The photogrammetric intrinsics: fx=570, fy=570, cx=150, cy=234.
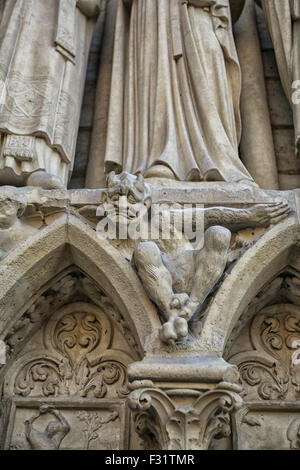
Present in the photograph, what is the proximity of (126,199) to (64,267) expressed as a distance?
510mm

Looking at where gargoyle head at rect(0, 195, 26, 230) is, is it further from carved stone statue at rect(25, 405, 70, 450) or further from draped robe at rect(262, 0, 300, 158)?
draped robe at rect(262, 0, 300, 158)

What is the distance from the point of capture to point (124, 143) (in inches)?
131

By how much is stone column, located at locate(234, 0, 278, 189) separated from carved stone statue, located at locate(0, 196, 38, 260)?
1432 millimetres

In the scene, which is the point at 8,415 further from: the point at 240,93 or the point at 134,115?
the point at 240,93

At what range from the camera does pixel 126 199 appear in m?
2.61

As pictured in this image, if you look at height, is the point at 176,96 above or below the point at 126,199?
above

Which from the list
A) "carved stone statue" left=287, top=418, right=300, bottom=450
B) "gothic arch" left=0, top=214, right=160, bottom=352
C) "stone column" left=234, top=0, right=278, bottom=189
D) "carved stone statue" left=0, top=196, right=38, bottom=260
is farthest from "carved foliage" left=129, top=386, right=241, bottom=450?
"stone column" left=234, top=0, right=278, bottom=189

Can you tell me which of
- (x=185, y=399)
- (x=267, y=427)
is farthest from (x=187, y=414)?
(x=267, y=427)

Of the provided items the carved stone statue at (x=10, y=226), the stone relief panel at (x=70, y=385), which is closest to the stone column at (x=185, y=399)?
the stone relief panel at (x=70, y=385)

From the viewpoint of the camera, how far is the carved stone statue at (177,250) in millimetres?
2338

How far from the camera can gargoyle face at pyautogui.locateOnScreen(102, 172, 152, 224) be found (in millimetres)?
2600

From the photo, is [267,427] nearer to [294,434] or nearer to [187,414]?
[294,434]

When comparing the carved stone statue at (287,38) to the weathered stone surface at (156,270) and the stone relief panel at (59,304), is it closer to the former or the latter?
the weathered stone surface at (156,270)
